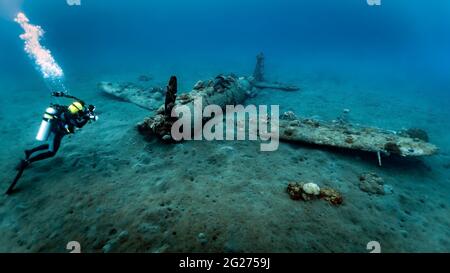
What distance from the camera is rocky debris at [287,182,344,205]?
5.30 meters

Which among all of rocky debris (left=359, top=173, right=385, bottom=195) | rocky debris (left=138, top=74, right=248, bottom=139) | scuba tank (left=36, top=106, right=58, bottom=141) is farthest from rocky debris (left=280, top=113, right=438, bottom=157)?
scuba tank (left=36, top=106, right=58, bottom=141)

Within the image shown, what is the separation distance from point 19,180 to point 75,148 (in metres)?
1.84

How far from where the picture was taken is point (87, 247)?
4.24 meters

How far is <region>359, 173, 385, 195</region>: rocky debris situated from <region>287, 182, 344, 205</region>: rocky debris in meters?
1.11

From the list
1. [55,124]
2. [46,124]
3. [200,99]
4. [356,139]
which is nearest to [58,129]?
[55,124]

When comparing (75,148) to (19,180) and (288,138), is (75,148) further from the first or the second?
(288,138)

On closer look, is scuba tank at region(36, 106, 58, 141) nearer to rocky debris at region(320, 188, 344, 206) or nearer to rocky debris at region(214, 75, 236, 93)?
rocky debris at region(214, 75, 236, 93)

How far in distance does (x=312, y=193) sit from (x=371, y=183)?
202 cm

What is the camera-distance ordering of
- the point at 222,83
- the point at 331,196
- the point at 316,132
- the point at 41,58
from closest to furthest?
1. the point at 331,196
2. the point at 316,132
3. the point at 222,83
4. the point at 41,58

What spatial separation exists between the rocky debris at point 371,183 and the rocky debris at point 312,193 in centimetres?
111

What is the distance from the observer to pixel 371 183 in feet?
20.7

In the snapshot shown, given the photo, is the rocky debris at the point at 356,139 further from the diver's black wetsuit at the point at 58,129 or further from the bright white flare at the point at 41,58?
the bright white flare at the point at 41,58

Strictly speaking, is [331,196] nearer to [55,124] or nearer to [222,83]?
[55,124]
